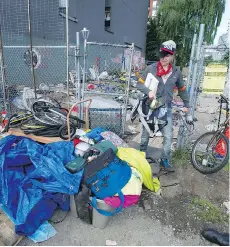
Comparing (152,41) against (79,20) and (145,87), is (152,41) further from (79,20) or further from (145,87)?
(145,87)

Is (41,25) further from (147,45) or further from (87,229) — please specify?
(147,45)

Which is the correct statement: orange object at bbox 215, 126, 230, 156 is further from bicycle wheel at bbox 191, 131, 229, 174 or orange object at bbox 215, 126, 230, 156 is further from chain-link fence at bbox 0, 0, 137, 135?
chain-link fence at bbox 0, 0, 137, 135

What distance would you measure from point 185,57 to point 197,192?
21311mm

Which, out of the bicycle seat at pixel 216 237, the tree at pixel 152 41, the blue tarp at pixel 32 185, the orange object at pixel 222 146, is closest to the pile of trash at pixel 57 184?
the blue tarp at pixel 32 185

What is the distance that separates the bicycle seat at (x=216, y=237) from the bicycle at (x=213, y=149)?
1.18 metres

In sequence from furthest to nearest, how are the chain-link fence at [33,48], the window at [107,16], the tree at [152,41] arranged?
1. the tree at [152,41]
2. the window at [107,16]
3. the chain-link fence at [33,48]

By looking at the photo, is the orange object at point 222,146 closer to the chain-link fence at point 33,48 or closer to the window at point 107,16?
the chain-link fence at point 33,48

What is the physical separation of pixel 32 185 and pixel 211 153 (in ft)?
9.25

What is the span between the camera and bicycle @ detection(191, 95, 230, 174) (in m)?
3.33

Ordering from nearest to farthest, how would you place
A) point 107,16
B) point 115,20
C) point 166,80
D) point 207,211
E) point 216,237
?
point 216,237, point 207,211, point 166,80, point 107,16, point 115,20

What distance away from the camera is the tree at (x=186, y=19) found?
1862cm

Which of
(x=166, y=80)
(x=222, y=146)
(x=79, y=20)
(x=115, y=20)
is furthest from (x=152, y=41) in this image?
(x=222, y=146)

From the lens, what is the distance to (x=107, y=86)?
9.65m

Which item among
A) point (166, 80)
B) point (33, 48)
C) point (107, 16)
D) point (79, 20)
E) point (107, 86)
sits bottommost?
point (107, 86)
